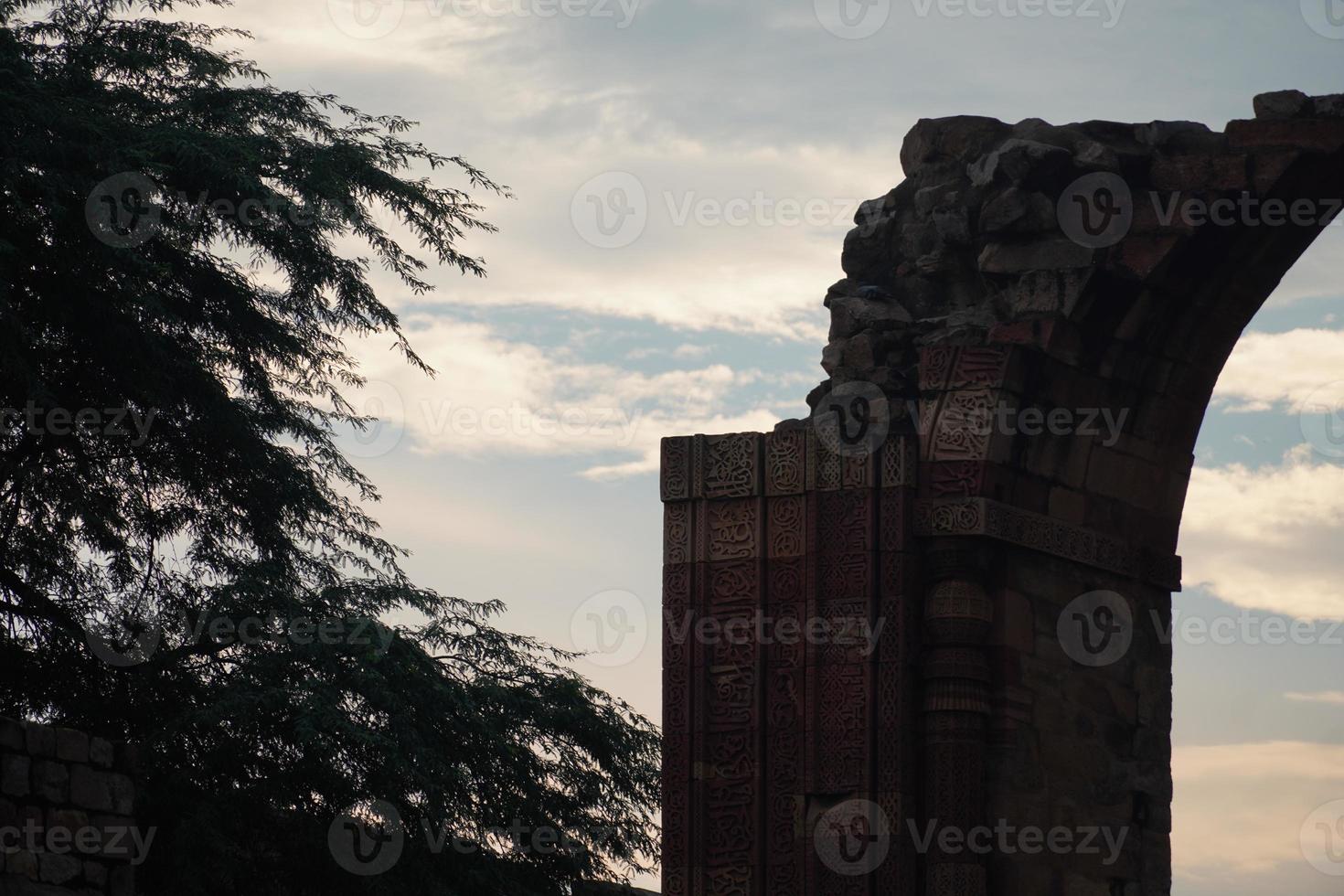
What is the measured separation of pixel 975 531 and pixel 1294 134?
2295 mm

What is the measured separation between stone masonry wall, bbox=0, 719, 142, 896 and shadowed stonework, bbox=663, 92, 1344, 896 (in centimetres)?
237

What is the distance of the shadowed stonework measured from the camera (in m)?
8.71

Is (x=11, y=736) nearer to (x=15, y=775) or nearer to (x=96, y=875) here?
(x=15, y=775)

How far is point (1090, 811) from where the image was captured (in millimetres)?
9250

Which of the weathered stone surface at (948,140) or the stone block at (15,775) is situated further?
the weathered stone surface at (948,140)

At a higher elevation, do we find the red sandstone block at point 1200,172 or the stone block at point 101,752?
the red sandstone block at point 1200,172

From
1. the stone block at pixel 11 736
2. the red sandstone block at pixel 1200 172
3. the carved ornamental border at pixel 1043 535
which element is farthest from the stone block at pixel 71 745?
the red sandstone block at pixel 1200 172

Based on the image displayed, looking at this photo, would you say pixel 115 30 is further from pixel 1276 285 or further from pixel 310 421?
pixel 1276 285

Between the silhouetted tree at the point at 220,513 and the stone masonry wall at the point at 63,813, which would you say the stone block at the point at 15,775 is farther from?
the silhouetted tree at the point at 220,513

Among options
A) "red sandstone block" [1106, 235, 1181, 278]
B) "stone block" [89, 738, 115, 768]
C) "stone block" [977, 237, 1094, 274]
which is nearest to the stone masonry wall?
"stone block" [89, 738, 115, 768]

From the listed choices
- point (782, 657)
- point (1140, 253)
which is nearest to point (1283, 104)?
point (1140, 253)

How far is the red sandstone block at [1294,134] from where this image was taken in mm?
8961

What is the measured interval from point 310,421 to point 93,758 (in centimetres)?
681

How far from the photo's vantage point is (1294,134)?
9.01m
